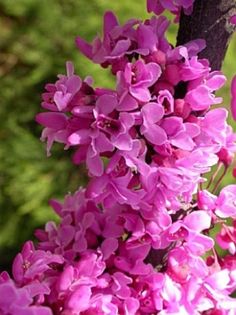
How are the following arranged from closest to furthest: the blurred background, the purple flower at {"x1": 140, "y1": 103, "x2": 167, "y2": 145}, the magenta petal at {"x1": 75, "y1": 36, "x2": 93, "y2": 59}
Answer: the purple flower at {"x1": 140, "y1": 103, "x2": 167, "y2": 145}
the magenta petal at {"x1": 75, "y1": 36, "x2": 93, "y2": 59}
the blurred background

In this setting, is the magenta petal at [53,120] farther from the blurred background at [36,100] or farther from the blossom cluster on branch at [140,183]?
the blurred background at [36,100]

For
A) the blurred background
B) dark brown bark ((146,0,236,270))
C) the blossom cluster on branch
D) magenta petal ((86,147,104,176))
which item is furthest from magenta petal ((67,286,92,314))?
the blurred background

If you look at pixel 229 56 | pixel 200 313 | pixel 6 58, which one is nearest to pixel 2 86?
pixel 6 58

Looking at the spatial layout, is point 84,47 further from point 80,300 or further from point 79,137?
point 80,300

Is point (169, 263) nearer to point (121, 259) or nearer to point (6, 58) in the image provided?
point (121, 259)

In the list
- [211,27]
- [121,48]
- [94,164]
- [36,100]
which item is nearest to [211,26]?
[211,27]

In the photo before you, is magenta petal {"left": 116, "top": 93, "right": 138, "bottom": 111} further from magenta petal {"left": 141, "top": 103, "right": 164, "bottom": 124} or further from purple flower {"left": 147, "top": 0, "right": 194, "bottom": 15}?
purple flower {"left": 147, "top": 0, "right": 194, "bottom": 15}
